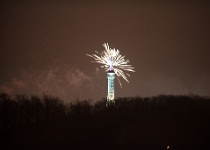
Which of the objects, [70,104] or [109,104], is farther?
[109,104]

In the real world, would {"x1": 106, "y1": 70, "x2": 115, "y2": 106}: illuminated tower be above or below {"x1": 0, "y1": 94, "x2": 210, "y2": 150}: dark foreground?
above

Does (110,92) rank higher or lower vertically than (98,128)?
higher

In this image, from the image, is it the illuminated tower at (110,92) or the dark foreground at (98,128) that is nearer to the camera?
the dark foreground at (98,128)

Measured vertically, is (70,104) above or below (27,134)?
above

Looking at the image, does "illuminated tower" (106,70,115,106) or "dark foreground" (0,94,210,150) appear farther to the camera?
"illuminated tower" (106,70,115,106)

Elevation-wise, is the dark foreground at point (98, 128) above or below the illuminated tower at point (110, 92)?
below

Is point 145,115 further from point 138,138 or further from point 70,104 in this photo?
point 70,104

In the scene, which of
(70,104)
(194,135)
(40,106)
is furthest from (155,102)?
(194,135)

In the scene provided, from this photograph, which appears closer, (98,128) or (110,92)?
(98,128)
